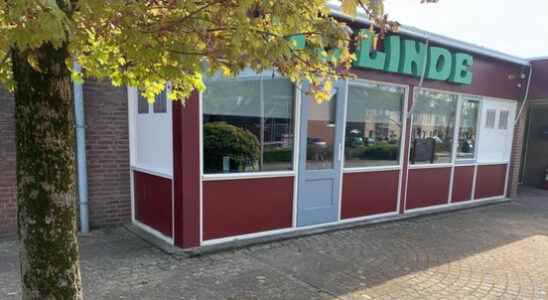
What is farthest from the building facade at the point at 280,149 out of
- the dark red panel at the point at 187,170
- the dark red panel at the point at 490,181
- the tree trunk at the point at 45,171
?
the tree trunk at the point at 45,171

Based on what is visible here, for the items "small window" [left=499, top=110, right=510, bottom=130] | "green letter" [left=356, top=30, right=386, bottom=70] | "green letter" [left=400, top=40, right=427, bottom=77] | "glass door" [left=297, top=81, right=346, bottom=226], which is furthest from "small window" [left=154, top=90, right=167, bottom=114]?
"small window" [left=499, top=110, right=510, bottom=130]

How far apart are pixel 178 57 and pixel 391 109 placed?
504 cm

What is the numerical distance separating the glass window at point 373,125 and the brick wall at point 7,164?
464cm

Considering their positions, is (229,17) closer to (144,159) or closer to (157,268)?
(157,268)

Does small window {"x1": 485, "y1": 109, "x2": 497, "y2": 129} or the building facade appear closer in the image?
the building facade

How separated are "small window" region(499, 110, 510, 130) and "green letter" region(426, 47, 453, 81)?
8.82 feet

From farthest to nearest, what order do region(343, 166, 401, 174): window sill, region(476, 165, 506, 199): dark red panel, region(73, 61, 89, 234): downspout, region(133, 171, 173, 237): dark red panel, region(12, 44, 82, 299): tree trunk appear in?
region(476, 165, 506, 199): dark red panel
region(343, 166, 401, 174): window sill
region(73, 61, 89, 234): downspout
region(133, 171, 173, 237): dark red panel
region(12, 44, 82, 299): tree trunk

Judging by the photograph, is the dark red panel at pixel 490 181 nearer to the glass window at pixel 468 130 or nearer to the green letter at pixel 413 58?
the glass window at pixel 468 130

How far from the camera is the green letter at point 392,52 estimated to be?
550 cm

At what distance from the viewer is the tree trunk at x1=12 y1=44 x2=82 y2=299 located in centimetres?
164

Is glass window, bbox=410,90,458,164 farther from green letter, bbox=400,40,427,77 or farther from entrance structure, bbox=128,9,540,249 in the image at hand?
green letter, bbox=400,40,427,77

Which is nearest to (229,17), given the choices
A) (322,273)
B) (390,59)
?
(322,273)

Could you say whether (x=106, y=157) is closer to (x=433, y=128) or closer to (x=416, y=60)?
(x=416, y=60)

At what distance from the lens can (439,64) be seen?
6242mm
